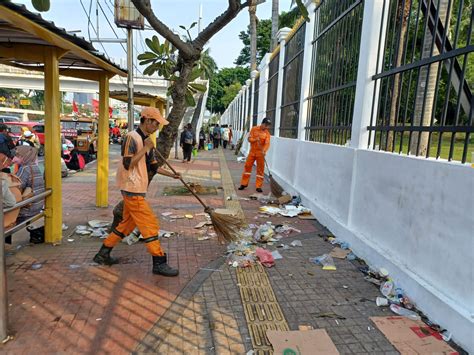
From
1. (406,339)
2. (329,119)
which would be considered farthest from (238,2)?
(406,339)

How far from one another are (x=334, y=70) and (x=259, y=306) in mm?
4182

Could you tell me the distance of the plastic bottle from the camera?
3.09 m

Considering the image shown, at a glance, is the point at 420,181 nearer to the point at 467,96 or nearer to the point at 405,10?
the point at 467,96

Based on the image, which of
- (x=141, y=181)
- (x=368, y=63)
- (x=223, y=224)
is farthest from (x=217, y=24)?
(x=223, y=224)

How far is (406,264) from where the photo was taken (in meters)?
3.48

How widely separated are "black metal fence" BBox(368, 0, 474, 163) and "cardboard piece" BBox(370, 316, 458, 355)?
1393mm

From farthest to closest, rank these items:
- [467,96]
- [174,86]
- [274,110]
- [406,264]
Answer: [274,110]
[174,86]
[406,264]
[467,96]

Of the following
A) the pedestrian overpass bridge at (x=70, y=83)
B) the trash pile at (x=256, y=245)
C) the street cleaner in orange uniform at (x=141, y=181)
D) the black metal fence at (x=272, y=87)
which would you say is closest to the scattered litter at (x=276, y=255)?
the trash pile at (x=256, y=245)

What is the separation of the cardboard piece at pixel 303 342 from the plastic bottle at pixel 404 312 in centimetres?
78

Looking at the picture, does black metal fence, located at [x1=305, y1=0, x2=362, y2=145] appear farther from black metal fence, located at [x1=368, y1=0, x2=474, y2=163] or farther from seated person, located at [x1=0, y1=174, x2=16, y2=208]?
seated person, located at [x1=0, y1=174, x2=16, y2=208]

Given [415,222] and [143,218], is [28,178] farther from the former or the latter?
[415,222]

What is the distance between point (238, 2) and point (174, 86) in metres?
1.48

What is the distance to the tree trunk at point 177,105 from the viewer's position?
204 inches

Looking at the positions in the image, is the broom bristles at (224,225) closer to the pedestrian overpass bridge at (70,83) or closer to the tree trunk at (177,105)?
the tree trunk at (177,105)
